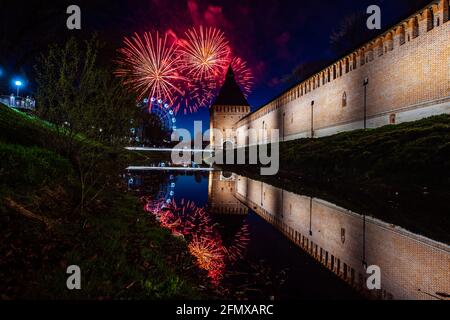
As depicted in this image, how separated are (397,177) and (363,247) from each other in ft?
24.5

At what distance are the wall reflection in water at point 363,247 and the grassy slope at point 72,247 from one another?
7.56ft

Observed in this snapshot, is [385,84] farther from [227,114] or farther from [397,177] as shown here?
[227,114]

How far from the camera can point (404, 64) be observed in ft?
65.8

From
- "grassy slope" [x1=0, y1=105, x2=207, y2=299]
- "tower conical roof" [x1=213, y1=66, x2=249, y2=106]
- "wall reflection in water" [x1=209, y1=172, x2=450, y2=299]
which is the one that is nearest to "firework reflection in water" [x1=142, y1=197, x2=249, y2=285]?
"grassy slope" [x1=0, y1=105, x2=207, y2=299]

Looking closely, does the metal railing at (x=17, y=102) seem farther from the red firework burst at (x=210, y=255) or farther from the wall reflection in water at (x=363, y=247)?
the red firework burst at (x=210, y=255)

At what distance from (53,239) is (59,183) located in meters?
2.75

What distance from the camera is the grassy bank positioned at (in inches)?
293

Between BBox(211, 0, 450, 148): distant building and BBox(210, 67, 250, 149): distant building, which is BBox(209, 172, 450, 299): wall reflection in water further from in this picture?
BBox(210, 67, 250, 149): distant building

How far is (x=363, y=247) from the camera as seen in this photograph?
5465mm

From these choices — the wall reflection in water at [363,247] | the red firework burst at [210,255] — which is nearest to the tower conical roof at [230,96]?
the wall reflection in water at [363,247]

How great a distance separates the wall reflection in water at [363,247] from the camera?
13.1ft

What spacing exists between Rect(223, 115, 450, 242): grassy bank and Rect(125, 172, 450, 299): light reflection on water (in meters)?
0.92
